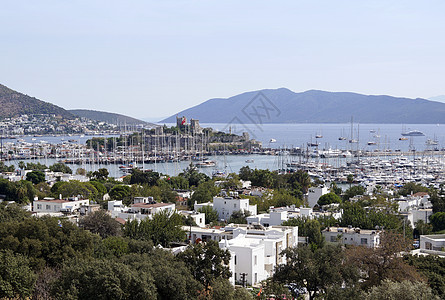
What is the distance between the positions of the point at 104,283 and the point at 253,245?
21.5 ft

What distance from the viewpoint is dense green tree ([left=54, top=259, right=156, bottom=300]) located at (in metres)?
10.2

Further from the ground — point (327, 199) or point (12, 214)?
point (12, 214)

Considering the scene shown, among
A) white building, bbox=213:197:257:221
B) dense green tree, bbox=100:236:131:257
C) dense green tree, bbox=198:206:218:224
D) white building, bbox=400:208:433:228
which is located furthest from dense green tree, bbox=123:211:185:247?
white building, bbox=400:208:433:228

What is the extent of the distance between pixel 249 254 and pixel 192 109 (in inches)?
5755

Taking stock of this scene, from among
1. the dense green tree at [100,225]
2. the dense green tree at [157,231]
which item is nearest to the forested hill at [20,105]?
the dense green tree at [100,225]

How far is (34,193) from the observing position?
29.1m

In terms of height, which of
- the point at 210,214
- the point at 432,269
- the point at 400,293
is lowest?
the point at 210,214

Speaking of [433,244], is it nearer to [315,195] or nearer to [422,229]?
[422,229]

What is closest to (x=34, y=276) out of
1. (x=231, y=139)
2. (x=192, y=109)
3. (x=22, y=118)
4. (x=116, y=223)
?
(x=116, y=223)

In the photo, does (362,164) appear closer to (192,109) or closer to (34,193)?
(34,193)

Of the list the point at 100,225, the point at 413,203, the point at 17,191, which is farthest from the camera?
the point at 413,203

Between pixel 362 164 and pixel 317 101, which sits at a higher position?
pixel 317 101

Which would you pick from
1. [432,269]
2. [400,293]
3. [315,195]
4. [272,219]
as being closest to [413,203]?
[315,195]

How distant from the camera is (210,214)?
2377cm
